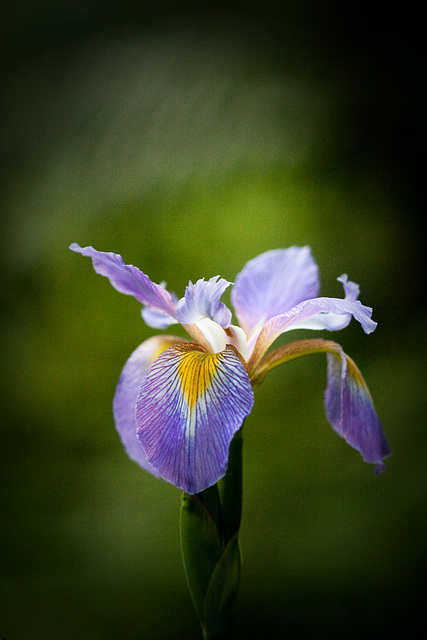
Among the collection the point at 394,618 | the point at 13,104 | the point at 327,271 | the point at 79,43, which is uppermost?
the point at 79,43

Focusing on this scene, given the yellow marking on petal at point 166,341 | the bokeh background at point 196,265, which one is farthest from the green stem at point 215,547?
the bokeh background at point 196,265

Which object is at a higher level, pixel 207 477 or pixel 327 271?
pixel 327 271

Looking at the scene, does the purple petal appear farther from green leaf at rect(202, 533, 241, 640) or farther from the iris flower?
green leaf at rect(202, 533, 241, 640)

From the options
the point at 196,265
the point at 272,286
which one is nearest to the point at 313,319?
the point at 272,286

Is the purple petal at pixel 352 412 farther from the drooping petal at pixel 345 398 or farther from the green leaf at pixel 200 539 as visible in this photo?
the green leaf at pixel 200 539

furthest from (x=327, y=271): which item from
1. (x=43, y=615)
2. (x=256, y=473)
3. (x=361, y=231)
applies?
(x=43, y=615)

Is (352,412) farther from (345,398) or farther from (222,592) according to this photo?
(222,592)

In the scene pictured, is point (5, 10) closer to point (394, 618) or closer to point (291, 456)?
point (291, 456)
